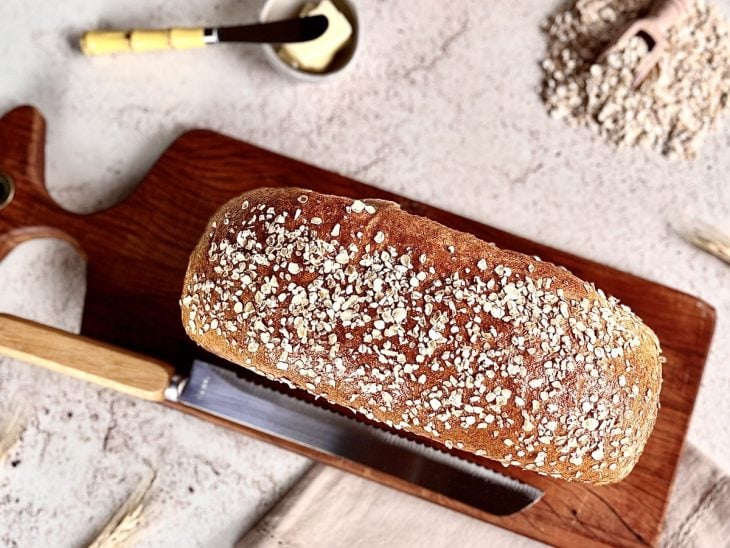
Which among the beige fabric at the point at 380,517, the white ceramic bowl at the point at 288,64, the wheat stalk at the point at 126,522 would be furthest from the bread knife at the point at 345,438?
Answer: the white ceramic bowl at the point at 288,64

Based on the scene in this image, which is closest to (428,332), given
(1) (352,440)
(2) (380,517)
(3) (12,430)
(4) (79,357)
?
(1) (352,440)

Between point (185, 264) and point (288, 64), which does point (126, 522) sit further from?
point (288, 64)

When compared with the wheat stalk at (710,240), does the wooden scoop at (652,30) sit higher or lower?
higher

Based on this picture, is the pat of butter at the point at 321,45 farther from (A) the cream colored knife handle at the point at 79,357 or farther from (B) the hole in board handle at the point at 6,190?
(A) the cream colored knife handle at the point at 79,357

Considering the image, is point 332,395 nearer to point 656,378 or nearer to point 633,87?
point 656,378

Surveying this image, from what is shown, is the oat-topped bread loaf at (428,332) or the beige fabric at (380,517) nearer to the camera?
the oat-topped bread loaf at (428,332)

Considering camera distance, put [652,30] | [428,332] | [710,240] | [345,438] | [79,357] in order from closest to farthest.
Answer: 1. [428,332]
2. [79,357]
3. [345,438]
4. [652,30]
5. [710,240]
